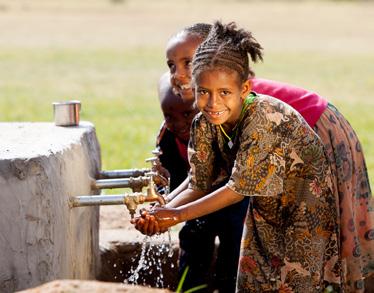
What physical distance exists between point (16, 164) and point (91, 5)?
3013 centimetres

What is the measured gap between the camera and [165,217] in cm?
386

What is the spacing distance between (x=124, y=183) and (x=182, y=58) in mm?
624

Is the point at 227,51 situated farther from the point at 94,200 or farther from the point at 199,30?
the point at 94,200

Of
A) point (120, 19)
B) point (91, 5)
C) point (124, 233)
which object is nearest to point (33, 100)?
point (124, 233)

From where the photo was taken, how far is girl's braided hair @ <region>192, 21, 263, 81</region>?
388cm

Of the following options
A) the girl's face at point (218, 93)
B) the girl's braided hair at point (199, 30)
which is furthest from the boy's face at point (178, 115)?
the girl's face at point (218, 93)

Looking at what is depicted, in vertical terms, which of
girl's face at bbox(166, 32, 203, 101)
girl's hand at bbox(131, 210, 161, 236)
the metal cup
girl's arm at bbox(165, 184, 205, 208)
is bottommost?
girl's hand at bbox(131, 210, 161, 236)

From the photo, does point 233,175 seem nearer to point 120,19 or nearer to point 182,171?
point 182,171

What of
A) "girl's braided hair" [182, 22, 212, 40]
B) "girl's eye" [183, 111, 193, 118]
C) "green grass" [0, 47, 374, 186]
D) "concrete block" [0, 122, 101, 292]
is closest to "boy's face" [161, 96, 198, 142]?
"girl's eye" [183, 111, 193, 118]

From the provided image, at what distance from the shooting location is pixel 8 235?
377cm

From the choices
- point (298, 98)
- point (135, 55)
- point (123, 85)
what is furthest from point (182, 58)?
point (135, 55)

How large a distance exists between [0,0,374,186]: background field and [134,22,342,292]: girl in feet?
13.9

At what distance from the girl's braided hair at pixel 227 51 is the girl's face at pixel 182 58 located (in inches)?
19.6

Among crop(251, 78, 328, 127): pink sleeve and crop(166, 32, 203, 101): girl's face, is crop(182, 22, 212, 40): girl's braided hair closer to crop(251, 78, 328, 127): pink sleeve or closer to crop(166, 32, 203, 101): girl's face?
crop(166, 32, 203, 101): girl's face
